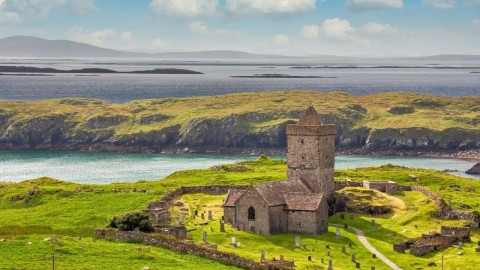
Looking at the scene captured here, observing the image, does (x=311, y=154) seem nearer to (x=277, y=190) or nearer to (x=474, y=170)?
(x=277, y=190)

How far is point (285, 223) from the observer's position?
7938 centimetres

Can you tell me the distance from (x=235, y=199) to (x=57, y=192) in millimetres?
28971

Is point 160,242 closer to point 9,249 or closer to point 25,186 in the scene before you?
point 9,249

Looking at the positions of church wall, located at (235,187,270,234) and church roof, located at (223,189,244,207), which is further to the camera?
church roof, located at (223,189,244,207)

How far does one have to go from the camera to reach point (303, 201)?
80.1m

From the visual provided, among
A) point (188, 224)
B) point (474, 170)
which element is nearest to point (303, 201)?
point (188, 224)

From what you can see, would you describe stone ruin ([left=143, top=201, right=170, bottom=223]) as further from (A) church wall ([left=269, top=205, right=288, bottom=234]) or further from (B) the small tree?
(A) church wall ([left=269, top=205, right=288, bottom=234])

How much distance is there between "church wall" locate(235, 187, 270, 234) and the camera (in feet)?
255

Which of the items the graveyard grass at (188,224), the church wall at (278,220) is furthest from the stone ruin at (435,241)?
the church wall at (278,220)

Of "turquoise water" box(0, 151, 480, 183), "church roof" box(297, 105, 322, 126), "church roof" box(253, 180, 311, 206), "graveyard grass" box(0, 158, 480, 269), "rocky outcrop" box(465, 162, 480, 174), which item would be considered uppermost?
"church roof" box(297, 105, 322, 126)

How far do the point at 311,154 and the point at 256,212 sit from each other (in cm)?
1336

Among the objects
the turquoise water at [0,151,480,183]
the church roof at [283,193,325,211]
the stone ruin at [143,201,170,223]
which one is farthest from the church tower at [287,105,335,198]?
the turquoise water at [0,151,480,183]

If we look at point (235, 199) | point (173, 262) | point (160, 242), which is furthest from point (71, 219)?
point (173, 262)

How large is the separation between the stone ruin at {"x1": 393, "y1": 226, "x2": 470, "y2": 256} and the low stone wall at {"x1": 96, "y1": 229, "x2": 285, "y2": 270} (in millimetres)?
17398
